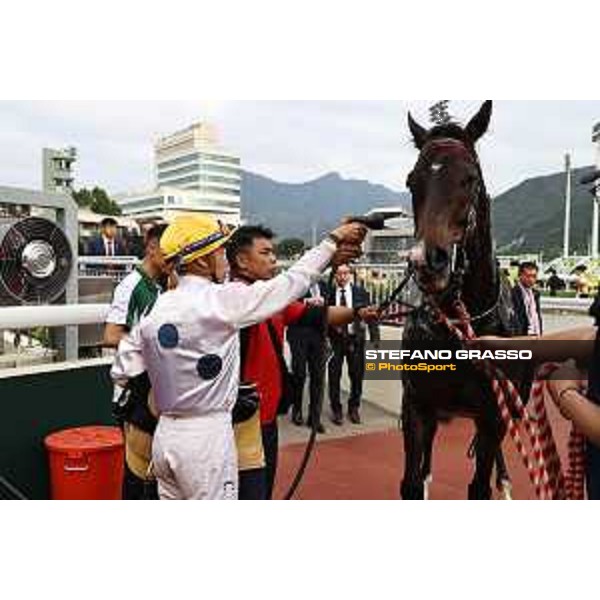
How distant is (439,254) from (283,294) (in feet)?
2.34

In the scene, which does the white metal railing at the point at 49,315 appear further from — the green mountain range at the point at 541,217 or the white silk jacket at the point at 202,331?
the green mountain range at the point at 541,217

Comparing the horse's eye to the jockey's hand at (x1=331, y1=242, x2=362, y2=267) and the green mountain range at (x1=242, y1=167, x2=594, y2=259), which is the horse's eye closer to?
the green mountain range at (x1=242, y1=167, x2=594, y2=259)

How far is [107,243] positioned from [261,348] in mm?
2350

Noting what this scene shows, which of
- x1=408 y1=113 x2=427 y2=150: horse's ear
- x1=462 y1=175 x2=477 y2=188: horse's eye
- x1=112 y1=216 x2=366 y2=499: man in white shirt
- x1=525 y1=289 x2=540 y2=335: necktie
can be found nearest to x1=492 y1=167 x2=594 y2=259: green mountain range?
x1=525 y1=289 x2=540 y2=335: necktie

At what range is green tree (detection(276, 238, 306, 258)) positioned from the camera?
3.00 m

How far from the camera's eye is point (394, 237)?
296 cm

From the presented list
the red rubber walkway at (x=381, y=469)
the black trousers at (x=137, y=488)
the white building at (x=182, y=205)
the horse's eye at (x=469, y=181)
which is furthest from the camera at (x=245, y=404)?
the red rubber walkway at (x=381, y=469)

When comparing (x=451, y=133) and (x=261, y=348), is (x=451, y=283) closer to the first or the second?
(x=451, y=133)

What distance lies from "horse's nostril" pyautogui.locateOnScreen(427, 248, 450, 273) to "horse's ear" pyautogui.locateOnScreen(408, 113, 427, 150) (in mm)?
534

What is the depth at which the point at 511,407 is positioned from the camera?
3195 millimetres

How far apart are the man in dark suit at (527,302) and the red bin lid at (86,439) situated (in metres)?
1.95

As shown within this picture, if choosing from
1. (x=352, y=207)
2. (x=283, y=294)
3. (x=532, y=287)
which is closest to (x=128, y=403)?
(x=283, y=294)
